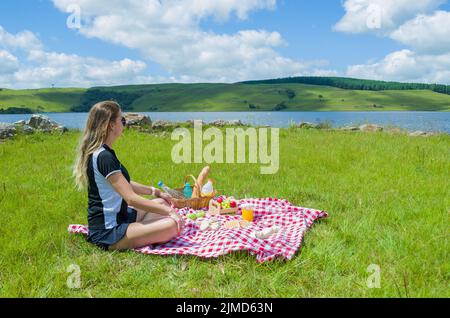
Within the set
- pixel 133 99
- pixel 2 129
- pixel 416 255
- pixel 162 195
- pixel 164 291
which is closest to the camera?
pixel 164 291

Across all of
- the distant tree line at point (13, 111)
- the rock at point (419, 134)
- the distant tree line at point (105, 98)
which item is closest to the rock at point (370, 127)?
the rock at point (419, 134)

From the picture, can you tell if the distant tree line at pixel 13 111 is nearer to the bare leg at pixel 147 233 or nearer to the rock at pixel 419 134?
the rock at pixel 419 134

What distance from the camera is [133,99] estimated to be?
113 metres

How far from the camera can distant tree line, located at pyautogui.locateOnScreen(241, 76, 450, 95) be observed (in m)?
126

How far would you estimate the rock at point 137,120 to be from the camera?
687 inches

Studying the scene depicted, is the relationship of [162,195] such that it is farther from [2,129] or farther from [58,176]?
[2,129]

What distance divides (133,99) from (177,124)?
9917cm

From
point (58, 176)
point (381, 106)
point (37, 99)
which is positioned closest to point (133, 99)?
point (37, 99)

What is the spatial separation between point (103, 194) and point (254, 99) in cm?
11011

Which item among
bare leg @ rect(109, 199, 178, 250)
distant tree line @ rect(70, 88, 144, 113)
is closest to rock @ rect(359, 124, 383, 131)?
bare leg @ rect(109, 199, 178, 250)

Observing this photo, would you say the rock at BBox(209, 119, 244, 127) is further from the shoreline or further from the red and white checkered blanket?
the red and white checkered blanket

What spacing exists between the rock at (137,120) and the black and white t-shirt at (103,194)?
1319cm

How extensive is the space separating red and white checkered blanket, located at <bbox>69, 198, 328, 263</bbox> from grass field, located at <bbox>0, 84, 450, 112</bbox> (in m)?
95.6
